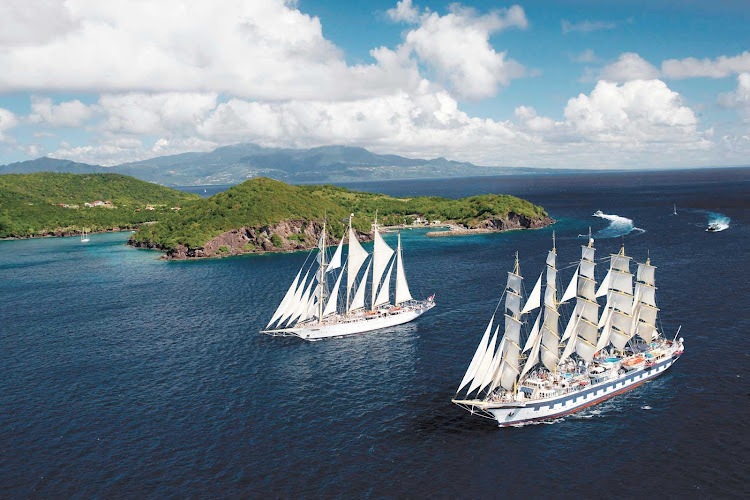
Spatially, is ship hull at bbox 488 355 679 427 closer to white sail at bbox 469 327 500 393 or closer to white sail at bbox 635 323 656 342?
white sail at bbox 469 327 500 393

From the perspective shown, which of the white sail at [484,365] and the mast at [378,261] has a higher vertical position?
the mast at [378,261]

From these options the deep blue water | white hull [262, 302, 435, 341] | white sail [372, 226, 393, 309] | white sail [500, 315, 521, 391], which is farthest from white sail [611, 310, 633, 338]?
white sail [372, 226, 393, 309]

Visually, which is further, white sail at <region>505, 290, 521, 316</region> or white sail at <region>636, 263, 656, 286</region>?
white sail at <region>636, 263, 656, 286</region>

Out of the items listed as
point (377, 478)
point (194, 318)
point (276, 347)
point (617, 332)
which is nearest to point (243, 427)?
point (377, 478)

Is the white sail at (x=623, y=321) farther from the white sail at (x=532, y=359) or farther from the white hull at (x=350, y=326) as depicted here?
the white hull at (x=350, y=326)

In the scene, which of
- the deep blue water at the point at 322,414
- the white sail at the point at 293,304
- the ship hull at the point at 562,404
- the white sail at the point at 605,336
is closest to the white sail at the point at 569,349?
the white sail at the point at 605,336

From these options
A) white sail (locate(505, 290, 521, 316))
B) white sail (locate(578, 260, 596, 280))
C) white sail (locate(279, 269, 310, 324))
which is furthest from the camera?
white sail (locate(279, 269, 310, 324))

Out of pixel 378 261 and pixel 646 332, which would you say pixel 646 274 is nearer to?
pixel 646 332
